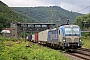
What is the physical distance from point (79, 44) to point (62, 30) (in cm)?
217

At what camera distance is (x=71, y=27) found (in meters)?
23.9

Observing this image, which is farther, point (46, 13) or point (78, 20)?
point (78, 20)

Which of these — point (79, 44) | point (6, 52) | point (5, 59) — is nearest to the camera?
point (5, 59)

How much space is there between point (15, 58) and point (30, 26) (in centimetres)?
6965

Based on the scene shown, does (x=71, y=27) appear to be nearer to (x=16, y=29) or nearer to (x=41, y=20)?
(x=16, y=29)

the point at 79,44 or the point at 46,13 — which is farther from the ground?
the point at 46,13

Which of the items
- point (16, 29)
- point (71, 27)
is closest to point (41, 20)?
point (16, 29)

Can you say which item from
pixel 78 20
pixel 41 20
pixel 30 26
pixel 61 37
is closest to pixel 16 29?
pixel 30 26

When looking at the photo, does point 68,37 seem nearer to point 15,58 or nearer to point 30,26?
point 15,58

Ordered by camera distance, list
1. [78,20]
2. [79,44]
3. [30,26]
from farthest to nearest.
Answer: [78,20]
[30,26]
[79,44]

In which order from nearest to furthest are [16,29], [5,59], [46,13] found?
[5,59] → [16,29] → [46,13]

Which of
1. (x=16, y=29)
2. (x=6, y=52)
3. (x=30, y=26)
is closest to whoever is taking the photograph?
(x=6, y=52)

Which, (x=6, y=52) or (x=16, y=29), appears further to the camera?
(x=16, y=29)

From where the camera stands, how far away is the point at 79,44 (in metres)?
22.9
